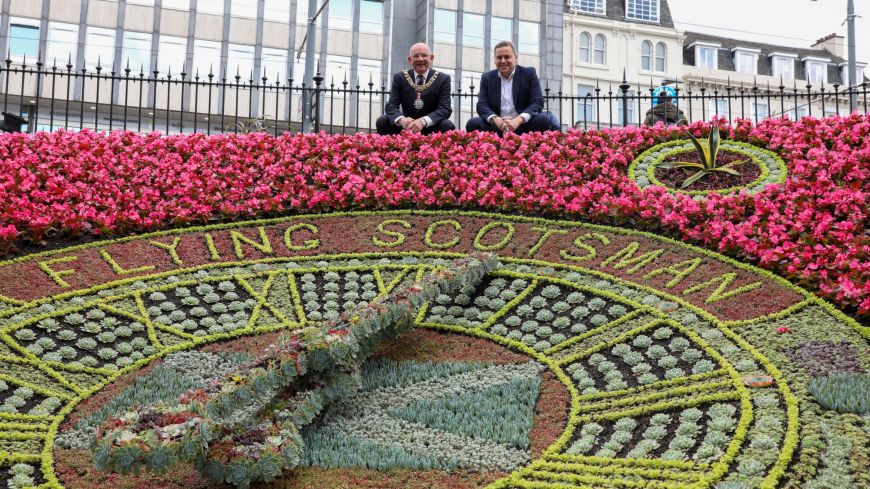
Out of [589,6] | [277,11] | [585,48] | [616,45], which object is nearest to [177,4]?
[277,11]

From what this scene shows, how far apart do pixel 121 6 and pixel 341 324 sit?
99.4ft

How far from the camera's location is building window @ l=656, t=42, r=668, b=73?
145ft

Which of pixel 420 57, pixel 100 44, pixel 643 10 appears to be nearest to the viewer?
pixel 420 57

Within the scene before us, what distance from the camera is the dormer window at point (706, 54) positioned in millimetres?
47500

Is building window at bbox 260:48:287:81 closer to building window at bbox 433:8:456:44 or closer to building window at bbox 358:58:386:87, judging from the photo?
building window at bbox 358:58:386:87

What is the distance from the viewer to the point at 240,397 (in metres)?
5.28

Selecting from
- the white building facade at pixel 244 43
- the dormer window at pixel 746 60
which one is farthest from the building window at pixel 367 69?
the dormer window at pixel 746 60

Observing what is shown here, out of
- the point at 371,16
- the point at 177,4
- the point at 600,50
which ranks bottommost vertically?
the point at 177,4

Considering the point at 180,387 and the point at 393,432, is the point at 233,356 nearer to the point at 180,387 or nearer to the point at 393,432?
the point at 180,387

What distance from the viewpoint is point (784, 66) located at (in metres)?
50.3

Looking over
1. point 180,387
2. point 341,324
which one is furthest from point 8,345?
point 341,324

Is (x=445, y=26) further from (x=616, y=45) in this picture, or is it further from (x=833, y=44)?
(x=833, y=44)

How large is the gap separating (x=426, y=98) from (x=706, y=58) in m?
39.8

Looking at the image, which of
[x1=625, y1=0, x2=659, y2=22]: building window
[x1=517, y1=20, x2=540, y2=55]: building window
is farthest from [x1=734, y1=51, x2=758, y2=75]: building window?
[x1=517, y1=20, x2=540, y2=55]: building window
